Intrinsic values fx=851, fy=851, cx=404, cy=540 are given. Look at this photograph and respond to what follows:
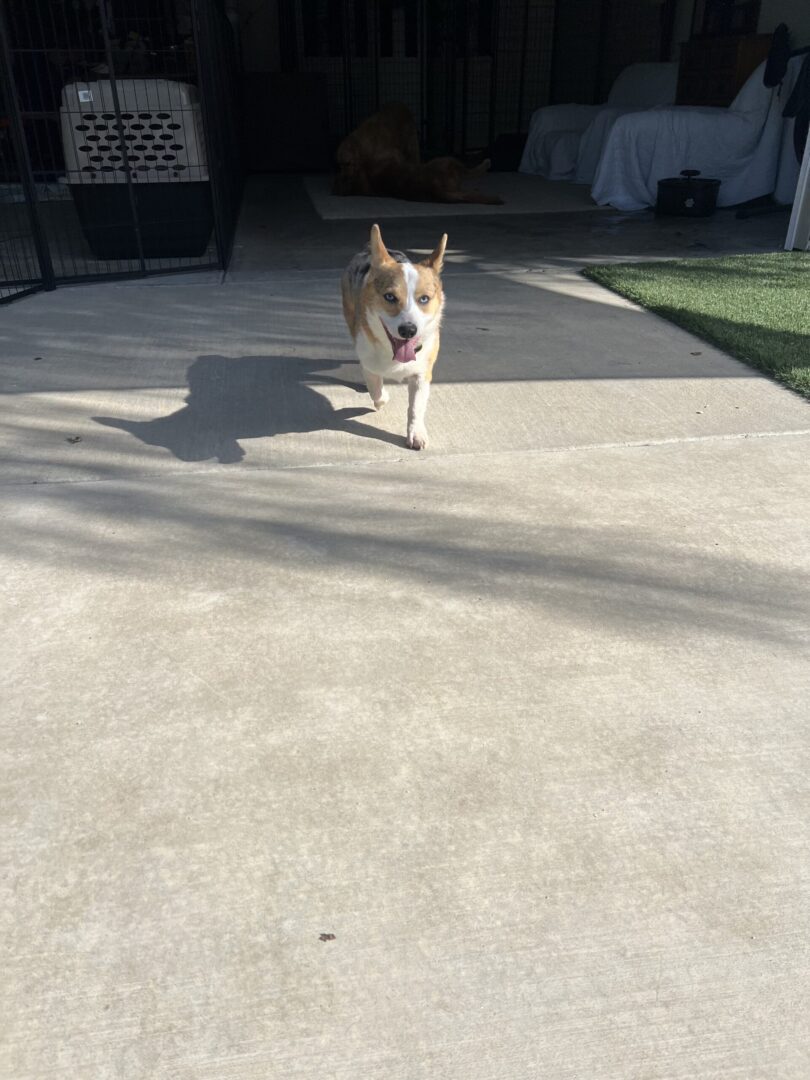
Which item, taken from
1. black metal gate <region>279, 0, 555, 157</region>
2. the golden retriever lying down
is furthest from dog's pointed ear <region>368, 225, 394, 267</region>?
black metal gate <region>279, 0, 555, 157</region>

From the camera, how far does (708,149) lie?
32.4ft

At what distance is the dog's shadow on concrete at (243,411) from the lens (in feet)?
12.3

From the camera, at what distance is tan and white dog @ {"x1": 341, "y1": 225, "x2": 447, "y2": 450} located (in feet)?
11.1

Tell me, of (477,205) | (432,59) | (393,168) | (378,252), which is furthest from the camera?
(432,59)

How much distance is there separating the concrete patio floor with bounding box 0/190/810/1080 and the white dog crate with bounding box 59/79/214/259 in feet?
13.4

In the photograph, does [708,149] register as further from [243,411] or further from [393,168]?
[243,411]

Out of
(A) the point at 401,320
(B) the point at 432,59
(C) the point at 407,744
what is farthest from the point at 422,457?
(B) the point at 432,59

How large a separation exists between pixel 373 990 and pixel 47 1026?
0.55m

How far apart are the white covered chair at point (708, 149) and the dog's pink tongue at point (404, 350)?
25.2ft

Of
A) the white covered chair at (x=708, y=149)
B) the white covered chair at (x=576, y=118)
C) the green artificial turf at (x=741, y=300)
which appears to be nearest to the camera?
the green artificial turf at (x=741, y=300)

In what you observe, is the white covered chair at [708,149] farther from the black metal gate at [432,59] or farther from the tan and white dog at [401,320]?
the tan and white dog at [401,320]

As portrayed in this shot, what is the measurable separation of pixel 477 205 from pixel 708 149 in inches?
107

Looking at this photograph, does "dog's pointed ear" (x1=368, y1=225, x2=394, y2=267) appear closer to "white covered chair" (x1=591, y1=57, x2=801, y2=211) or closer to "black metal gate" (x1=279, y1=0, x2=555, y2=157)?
"white covered chair" (x1=591, y1=57, x2=801, y2=211)

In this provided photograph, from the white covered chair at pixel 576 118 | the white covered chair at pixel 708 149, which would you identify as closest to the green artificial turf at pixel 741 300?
the white covered chair at pixel 708 149
